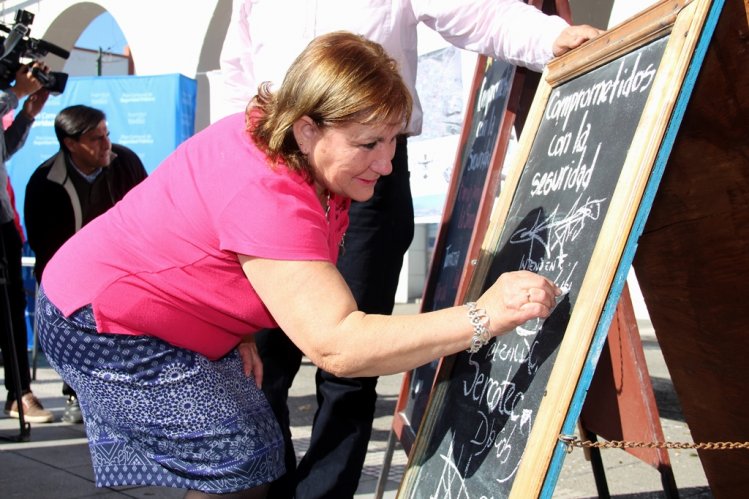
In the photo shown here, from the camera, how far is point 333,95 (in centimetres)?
163

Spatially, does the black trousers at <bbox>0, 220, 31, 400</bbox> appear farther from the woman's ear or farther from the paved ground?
the woman's ear

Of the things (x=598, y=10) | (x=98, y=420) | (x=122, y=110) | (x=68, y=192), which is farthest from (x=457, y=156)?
(x=122, y=110)

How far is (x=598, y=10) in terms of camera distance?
6539 millimetres

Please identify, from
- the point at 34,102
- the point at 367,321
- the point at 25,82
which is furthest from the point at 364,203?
the point at 34,102

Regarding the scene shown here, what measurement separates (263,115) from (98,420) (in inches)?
28.8

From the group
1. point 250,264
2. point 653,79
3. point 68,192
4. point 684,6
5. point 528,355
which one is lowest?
point 68,192

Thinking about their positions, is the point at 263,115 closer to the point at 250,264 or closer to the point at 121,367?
the point at 250,264

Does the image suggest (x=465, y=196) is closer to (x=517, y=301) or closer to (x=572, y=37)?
(x=572, y=37)

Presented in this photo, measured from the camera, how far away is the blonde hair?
1633mm

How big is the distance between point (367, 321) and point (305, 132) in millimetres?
394

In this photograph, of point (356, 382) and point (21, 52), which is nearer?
point (356, 382)

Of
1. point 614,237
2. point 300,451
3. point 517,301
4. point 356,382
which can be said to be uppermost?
point 614,237

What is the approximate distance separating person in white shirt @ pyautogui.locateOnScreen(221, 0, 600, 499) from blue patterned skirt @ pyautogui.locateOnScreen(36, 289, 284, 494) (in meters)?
0.59

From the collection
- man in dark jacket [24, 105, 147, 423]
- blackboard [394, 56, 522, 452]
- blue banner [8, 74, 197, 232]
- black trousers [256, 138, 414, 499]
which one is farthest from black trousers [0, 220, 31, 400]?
black trousers [256, 138, 414, 499]
